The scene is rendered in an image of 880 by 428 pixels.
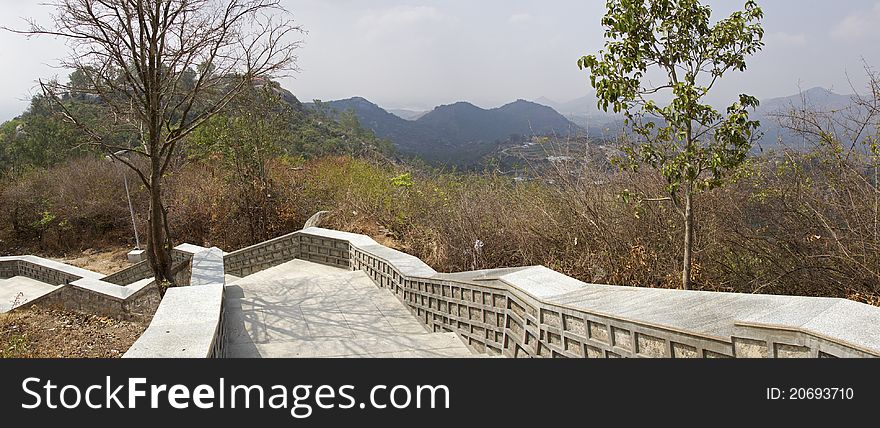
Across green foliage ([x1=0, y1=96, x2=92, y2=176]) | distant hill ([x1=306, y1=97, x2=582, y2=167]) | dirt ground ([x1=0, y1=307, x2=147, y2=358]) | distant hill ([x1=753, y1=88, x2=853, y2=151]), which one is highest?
distant hill ([x1=306, y1=97, x2=582, y2=167])

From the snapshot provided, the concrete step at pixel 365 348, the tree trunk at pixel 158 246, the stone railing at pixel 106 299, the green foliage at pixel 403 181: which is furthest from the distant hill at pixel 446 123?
the concrete step at pixel 365 348

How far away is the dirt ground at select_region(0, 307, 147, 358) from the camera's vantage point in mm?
6277

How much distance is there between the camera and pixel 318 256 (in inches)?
354

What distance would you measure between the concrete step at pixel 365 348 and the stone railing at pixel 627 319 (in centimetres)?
21

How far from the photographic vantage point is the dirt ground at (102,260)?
43.5 ft

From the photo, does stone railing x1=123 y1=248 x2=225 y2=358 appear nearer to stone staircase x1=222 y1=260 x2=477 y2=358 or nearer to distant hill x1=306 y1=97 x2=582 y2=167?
stone staircase x1=222 y1=260 x2=477 y2=358

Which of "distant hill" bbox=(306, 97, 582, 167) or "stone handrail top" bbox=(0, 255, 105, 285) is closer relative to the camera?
"stone handrail top" bbox=(0, 255, 105, 285)

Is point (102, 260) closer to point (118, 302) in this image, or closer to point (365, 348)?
point (118, 302)

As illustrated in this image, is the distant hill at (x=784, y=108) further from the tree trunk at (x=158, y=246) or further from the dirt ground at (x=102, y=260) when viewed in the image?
the dirt ground at (x=102, y=260)

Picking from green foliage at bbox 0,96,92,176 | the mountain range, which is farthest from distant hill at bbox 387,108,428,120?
green foliage at bbox 0,96,92,176

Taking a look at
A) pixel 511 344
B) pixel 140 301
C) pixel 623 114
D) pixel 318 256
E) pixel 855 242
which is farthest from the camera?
pixel 318 256
